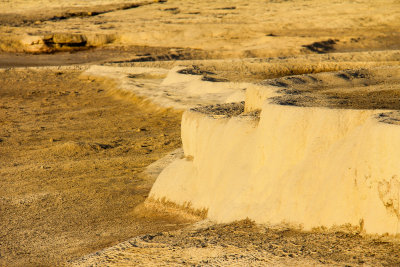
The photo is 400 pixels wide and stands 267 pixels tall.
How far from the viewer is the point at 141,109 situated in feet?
39.0

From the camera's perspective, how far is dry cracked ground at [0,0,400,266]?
477cm

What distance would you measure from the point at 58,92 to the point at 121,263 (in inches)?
389

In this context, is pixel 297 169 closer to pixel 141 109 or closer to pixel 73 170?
pixel 73 170

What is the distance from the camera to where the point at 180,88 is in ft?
39.3

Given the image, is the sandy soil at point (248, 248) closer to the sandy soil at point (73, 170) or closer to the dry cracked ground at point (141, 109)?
the dry cracked ground at point (141, 109)

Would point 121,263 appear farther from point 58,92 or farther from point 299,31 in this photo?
point 299,31

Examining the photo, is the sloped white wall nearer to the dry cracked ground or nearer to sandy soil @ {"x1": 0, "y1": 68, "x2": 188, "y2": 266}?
the dry cracked ground

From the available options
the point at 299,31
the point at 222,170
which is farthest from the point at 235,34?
the point at 222,170

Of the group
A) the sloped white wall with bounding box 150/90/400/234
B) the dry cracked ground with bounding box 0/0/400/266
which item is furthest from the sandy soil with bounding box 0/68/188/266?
the sloped white wall with bounding box 150/90/400/234

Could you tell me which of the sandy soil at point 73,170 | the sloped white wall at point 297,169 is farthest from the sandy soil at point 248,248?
the sandy soil at point 73,170

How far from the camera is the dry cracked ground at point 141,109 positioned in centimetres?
477

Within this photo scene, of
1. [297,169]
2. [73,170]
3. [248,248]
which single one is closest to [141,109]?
[73,170]

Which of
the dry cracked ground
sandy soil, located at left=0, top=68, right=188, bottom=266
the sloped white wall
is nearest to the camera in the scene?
the sloped white wall

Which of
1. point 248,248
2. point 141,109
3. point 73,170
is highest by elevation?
point 248,248
